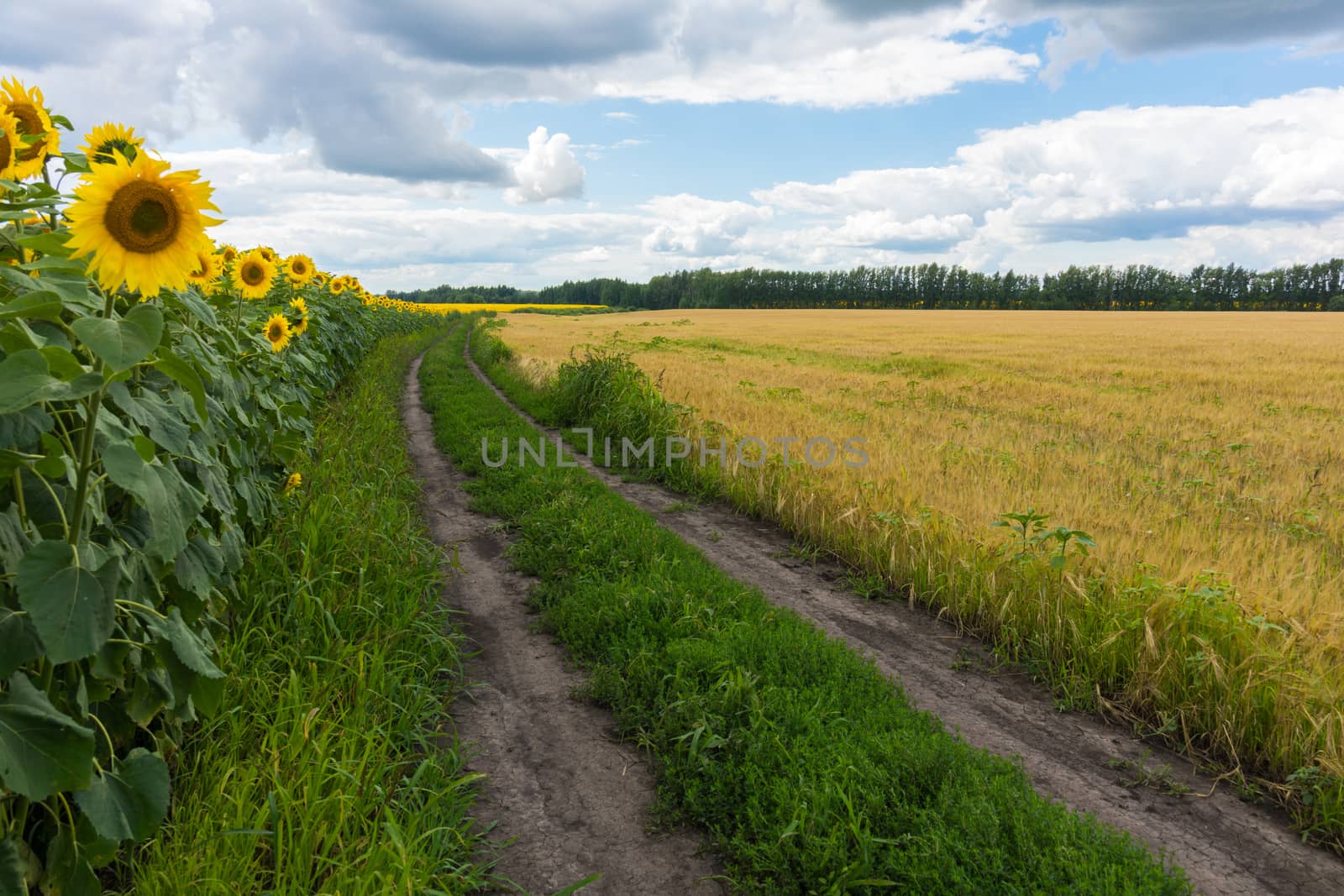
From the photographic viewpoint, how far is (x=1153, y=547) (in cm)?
558

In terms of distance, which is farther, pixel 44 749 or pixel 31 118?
pixel 31 118

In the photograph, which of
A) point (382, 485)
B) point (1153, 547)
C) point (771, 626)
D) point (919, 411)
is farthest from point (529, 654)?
point (919, 411)

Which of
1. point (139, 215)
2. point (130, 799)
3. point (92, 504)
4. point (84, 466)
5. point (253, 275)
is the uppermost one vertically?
point (253, 275)

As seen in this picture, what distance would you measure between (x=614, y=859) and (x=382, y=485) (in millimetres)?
5056

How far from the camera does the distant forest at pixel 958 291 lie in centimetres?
10156

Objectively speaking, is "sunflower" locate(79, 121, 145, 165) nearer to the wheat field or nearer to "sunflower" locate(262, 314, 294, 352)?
"sunflower" locate(262, 314, 294, 352)

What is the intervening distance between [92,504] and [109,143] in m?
1.58

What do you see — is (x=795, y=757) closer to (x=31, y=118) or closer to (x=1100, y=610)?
(x=1100, y=610)

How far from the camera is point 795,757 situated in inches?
141

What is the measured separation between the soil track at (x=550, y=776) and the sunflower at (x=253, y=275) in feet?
8.42

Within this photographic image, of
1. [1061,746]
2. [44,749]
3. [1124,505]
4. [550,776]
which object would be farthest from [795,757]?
[1124,505]

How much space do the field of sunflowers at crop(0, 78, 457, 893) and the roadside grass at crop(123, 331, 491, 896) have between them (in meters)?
0.36

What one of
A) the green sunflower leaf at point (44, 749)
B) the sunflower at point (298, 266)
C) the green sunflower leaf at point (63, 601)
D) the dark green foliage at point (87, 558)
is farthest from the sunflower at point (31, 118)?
the sunflower at point (298, 266)

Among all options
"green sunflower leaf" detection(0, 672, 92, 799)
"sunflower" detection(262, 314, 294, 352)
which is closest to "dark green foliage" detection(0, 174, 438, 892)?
"green sunflower leaf" detection(0, 672, 92, 799)
